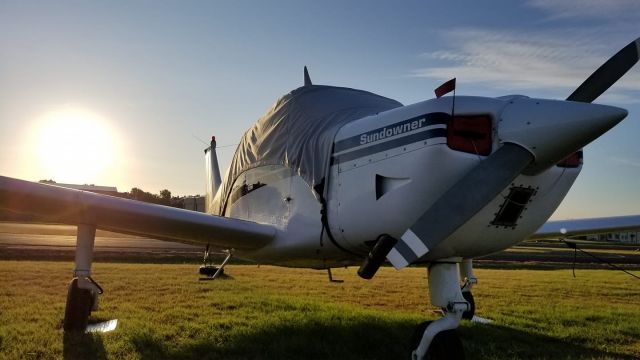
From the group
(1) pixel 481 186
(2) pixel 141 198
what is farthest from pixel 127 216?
(2) pixel 141 198

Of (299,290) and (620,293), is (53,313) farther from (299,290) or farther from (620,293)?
(620,293)

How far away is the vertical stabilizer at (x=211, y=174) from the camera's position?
10421 millimetres

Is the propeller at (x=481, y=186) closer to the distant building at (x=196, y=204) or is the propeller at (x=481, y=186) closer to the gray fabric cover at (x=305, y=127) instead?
the gray fabric cover at (x=305, y=127)

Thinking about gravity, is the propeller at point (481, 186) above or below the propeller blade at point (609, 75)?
below

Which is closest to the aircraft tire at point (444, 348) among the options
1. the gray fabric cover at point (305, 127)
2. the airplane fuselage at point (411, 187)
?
the airplane fuselage at point (411, 187)

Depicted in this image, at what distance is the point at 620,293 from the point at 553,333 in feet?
21.2

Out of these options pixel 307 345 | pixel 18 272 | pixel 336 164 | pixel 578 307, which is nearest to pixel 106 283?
pixel 18 272

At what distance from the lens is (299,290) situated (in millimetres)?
10812

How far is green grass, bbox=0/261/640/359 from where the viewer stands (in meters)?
5.39

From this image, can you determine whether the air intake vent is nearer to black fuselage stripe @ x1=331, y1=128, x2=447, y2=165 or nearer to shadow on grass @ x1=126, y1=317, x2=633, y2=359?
black fuselage stripe @ x1=331, y1=128, x2=447, y2=165

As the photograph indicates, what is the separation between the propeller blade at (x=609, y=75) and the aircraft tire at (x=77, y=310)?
5.77m

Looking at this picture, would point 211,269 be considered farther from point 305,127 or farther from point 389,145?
point 389,145

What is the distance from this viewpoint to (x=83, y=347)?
528 centimetres

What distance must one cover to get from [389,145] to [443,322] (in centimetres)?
166
